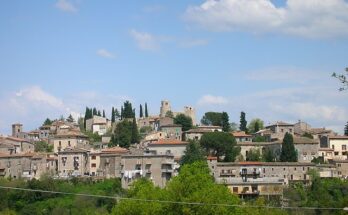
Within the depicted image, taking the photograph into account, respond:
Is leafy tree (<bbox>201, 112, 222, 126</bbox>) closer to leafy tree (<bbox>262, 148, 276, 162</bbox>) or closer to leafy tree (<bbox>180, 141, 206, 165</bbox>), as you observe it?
leafy tree (<bbox>262, 148, 276, 162</bbox>)

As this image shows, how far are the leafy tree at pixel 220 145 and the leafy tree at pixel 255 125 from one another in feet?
67.4

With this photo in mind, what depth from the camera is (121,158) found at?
63.8 meters

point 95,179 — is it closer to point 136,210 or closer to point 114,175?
point 114,175

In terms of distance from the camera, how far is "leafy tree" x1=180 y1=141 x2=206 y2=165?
2468 inches

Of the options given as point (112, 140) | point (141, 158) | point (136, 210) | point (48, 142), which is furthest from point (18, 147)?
point (136, 210)

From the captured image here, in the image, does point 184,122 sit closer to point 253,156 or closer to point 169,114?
point 169,114

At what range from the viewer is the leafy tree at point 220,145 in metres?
69.1

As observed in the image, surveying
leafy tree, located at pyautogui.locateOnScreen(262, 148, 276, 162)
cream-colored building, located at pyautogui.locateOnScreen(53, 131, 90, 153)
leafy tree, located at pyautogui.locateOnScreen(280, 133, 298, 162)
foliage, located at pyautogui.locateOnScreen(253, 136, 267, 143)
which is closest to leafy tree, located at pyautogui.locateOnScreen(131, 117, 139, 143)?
cream-colored building, located at pyautogui.locateOnScreen(53, 131, 90, 153)

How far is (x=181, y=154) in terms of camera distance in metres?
68.4

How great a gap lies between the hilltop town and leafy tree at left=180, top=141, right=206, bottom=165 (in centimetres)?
27

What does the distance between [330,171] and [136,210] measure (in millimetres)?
34559

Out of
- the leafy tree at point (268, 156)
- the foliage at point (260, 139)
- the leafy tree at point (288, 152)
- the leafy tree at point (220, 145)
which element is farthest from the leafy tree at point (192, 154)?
the foliage at point (260, 139)

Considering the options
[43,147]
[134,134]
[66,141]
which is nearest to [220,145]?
[134,134]

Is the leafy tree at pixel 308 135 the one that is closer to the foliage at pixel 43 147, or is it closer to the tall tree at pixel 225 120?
the tall tree at pixel 225 120
